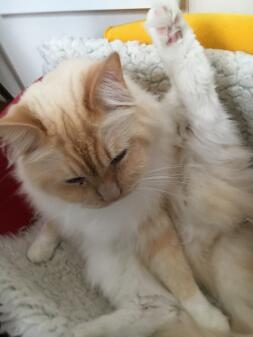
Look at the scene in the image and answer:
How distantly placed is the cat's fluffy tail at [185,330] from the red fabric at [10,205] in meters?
0.61

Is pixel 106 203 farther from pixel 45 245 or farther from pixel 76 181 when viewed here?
pixel 45 245

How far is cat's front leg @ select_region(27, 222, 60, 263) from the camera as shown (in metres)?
1.16

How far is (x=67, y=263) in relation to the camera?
118cm

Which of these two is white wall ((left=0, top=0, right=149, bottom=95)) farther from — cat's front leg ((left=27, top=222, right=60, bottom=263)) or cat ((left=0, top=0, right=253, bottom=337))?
cat's front leg ((left=27, top=222, right=60, bottom=263))

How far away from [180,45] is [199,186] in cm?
38

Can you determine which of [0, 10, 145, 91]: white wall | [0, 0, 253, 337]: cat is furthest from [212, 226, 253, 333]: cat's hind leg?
[0, 10, 145, 91]: white wall

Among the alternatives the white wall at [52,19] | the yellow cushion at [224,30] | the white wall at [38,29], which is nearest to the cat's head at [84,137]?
the yellow cushion at [224,30]

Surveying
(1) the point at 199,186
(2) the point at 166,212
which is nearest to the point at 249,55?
(1) the point at 199,186

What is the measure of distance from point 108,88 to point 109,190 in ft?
0.71

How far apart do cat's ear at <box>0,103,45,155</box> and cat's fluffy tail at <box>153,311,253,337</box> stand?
534 millimetres

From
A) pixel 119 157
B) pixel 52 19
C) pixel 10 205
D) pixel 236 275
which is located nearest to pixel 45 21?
pixel 52 19

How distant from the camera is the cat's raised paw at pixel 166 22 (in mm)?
989

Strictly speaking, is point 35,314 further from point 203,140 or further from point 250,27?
point 250,27

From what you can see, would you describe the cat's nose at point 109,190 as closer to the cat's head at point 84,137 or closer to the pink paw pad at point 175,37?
the cat's head at point 84,137
